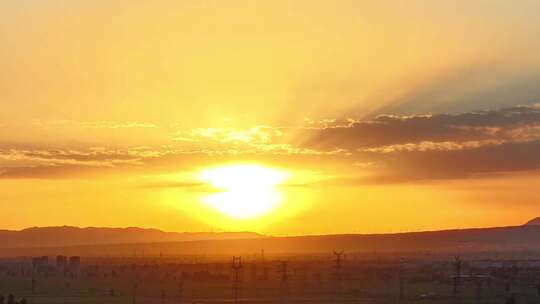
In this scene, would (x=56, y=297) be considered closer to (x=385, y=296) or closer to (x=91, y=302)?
(x=91, y=302)

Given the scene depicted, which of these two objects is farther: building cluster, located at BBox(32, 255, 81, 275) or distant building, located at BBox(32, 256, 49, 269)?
distant building, located at BBox(32, 256, 49, 269)

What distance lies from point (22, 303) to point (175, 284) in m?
38.2

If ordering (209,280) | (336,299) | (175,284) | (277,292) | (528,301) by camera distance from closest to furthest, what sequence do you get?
(528,301) → (336,299) → (277,292) → (175,284) → (209,280)

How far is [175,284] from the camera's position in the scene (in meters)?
85.8

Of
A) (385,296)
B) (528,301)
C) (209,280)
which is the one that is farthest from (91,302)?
(209,280)

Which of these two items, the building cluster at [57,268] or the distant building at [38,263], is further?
the distant building at [38,263]

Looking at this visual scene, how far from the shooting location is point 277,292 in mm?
70938

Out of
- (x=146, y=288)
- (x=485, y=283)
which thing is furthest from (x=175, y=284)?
(x=485, y=283)

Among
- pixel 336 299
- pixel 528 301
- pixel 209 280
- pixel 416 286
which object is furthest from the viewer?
pixel 209 280

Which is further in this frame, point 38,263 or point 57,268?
point 38,263

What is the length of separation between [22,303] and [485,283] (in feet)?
158

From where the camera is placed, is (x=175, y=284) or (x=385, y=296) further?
(x=175, y=284)

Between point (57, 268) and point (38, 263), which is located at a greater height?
point (38, 263)

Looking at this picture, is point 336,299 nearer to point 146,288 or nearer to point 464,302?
point 464,302
